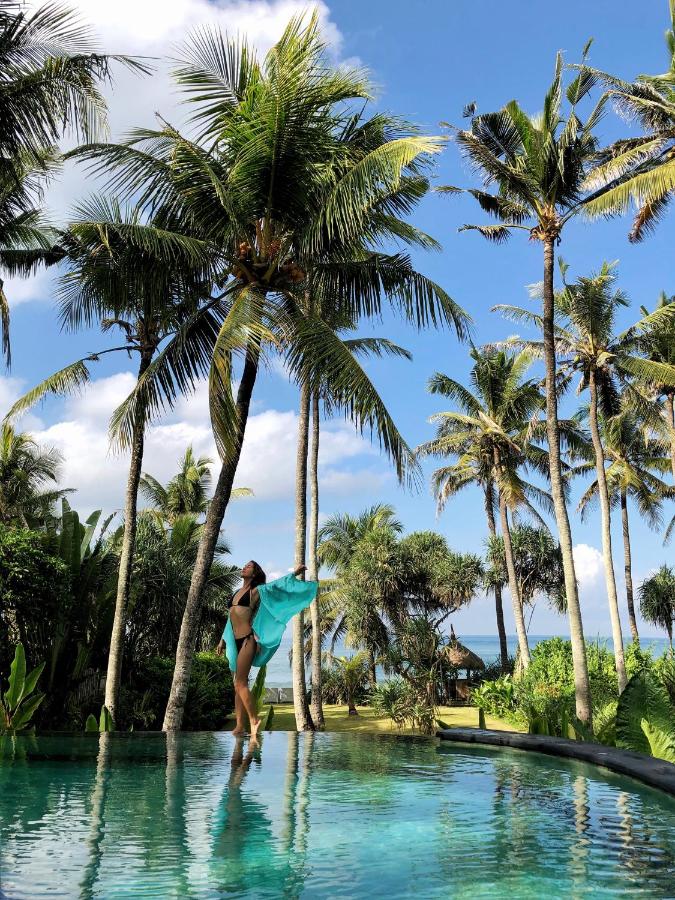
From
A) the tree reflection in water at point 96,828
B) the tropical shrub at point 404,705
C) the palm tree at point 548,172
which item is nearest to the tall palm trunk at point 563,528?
the palm tree at point 548,172

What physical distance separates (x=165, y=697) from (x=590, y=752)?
55.3ft

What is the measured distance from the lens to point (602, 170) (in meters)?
18.0

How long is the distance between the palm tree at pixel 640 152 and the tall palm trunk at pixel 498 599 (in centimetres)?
1843

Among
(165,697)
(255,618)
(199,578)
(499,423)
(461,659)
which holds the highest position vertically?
(499,423)

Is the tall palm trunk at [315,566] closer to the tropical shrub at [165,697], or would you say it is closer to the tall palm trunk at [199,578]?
the tropical shrub at [165,697]

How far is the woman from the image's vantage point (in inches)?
302

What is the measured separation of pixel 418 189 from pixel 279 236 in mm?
2855

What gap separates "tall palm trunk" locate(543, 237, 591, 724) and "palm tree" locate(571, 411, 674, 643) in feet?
51.4

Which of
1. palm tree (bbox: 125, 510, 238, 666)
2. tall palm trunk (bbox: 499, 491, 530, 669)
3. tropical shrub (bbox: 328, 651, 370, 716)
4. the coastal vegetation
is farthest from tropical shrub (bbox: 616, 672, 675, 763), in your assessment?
tropical shrub (bbox: 328, 651, 370, 716)

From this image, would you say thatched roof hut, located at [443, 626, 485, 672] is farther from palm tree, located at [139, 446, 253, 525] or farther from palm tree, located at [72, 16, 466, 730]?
palm tree, located at [72, 16, 466, 730]

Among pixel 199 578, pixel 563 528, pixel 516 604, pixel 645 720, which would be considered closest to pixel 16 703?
pixel 199 578

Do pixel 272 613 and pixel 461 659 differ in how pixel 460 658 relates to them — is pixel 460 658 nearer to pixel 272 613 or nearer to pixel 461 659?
pixel 461 659

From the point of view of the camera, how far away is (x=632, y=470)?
3650 cm

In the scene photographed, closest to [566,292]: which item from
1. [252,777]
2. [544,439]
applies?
[544,439]
